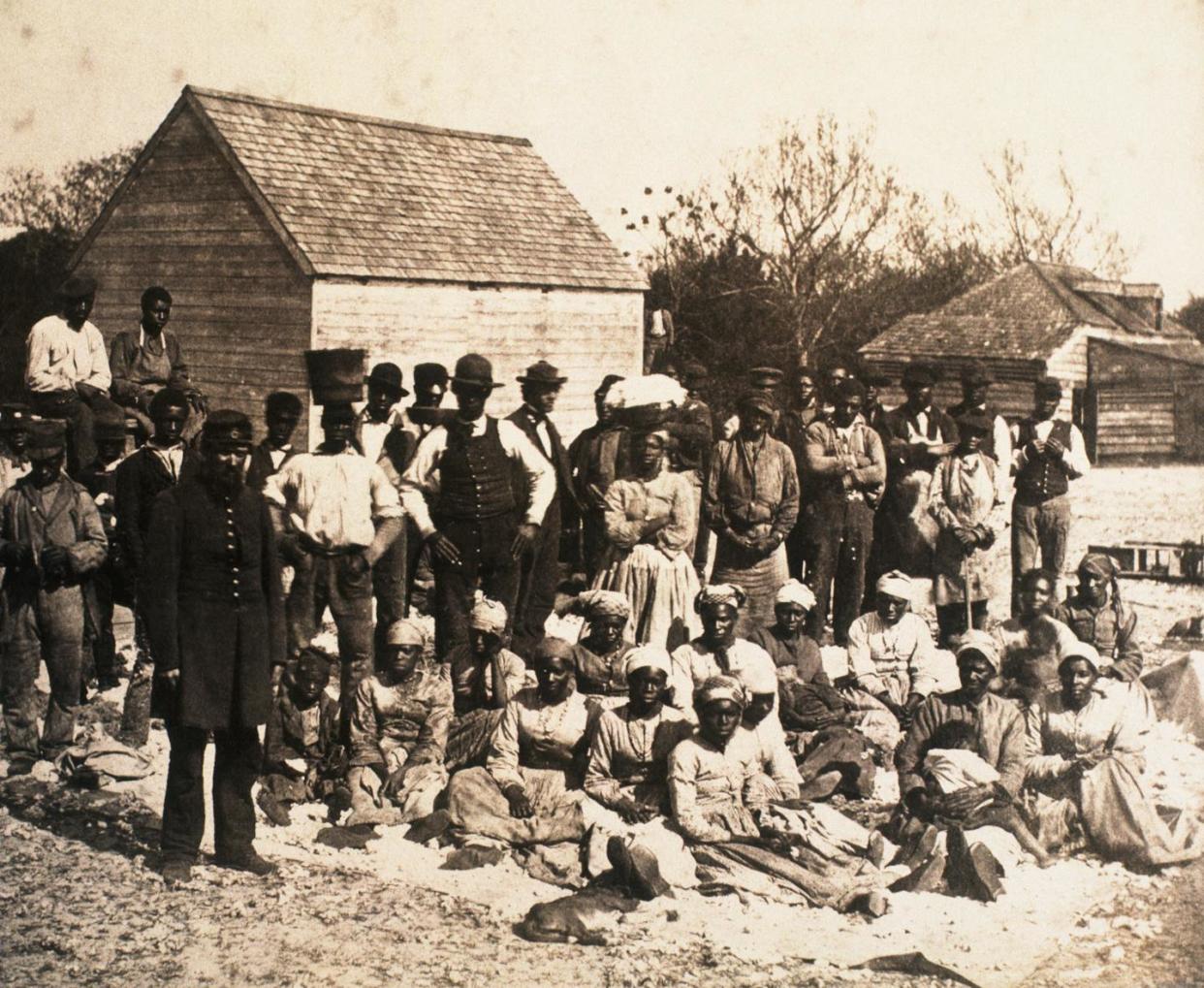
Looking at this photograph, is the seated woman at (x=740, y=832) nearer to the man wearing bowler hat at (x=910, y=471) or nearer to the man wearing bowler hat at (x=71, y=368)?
the man wearing bowler hat at (x=910, y=471)

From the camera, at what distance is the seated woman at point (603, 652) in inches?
292

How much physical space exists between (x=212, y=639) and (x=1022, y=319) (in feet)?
69.1

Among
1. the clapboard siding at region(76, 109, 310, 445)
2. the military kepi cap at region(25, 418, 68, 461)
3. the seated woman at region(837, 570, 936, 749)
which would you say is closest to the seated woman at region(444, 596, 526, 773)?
the seated woman at region(837, 570, 936, 749)

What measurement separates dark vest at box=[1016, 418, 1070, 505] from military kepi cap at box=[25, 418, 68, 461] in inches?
230

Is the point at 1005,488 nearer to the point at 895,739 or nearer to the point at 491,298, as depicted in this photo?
the point at 895,739

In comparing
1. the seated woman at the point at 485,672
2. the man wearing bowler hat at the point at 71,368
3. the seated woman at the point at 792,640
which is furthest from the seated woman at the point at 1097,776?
the man wearing bowler hat at the point at 71,368

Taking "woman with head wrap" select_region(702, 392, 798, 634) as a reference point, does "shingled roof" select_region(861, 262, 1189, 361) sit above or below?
above

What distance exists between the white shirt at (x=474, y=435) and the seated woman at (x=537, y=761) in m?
1.29

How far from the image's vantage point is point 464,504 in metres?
8.01

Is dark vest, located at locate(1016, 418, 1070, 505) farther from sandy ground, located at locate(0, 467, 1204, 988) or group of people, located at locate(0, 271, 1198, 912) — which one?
sandy ground, located at locate(0, 467, 1204, 988)

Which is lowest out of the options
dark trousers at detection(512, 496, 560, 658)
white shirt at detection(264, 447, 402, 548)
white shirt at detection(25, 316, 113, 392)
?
dark trousers at detection(512, 496, 560, 658)

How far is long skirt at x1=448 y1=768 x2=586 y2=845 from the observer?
6.56 metres

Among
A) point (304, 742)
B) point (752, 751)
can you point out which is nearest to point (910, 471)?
point (752, 751)

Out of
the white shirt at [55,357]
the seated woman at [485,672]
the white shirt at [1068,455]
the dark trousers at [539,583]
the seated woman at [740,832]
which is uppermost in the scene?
the white shirt at [55,357]
